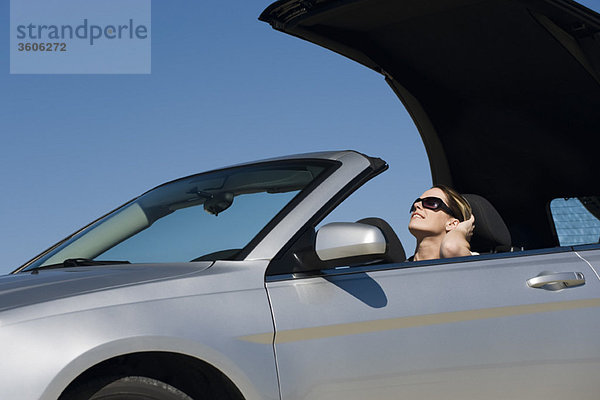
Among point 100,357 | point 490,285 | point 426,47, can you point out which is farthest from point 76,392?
point 426,47

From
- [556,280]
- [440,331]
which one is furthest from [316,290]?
[556,280]

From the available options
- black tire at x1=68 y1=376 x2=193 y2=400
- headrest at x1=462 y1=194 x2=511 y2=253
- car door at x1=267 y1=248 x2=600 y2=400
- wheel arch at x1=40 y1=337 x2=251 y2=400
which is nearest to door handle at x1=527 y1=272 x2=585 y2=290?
car door at x1=267 y1=248 x2=600 y2=400

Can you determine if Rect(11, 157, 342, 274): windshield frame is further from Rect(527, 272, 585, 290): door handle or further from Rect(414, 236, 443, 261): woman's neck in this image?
Rect(414, 236, 443, 261): woman's neck

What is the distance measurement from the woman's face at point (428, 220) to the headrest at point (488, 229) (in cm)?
15

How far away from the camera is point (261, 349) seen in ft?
10.2

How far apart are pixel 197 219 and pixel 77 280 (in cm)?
68

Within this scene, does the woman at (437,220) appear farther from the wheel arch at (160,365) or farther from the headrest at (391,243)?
the wheel arch at (160,365)

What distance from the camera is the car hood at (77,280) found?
2.96 metres

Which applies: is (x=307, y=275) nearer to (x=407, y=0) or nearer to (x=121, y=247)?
(x=121, y=247)

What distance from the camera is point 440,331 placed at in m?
3.42

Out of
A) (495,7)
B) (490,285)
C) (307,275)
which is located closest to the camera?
(307,275)

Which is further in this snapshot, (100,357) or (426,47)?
(426,47)

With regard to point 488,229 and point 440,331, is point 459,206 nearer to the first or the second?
point 488,229

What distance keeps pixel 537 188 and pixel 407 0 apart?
1753 mm
